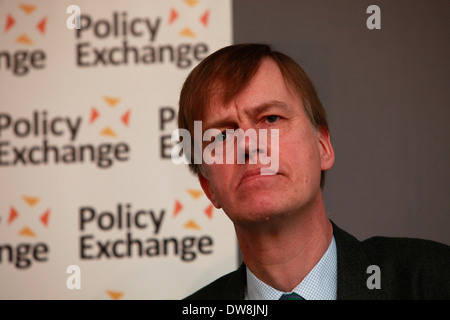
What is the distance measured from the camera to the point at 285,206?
4.41 ft

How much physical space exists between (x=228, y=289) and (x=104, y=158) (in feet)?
2.84

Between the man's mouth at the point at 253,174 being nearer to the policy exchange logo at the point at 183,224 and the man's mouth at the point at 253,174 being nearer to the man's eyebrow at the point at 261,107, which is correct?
the man's eyebrow at the point at 261,107

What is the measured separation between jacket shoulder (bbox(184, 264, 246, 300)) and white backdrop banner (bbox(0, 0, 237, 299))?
459mm

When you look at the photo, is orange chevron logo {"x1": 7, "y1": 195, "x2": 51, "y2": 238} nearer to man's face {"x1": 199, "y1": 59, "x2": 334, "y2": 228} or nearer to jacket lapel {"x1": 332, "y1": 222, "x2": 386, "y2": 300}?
man's face {"x1": 199, "y1": 59, "x2": 334, "y2": 228}

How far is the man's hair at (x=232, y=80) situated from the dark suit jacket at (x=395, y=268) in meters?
0.37

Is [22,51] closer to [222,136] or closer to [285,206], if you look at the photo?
[222,136]

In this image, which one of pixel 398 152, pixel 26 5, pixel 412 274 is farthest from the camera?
pixel 26 5

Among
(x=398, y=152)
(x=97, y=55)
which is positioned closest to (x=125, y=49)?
(x=97, y=55)

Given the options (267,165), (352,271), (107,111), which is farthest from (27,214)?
(352,271)

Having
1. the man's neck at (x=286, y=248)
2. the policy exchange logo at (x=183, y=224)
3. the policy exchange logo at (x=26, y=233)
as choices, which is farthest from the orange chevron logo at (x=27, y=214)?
the man's neck at (x=286, y=248)

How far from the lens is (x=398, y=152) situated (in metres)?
2.07

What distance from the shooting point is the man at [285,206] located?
1.34 meters

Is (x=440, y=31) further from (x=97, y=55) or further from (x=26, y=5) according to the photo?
(x=26, y=5)

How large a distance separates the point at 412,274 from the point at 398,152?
32.2 inches
